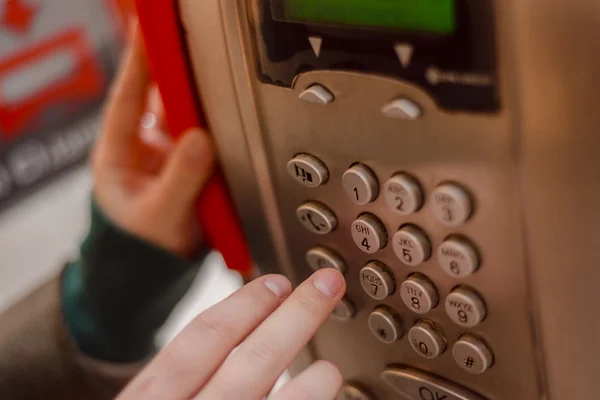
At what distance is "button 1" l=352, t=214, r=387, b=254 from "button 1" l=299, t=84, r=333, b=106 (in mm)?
51

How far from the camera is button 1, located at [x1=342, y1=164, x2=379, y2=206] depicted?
246 mm

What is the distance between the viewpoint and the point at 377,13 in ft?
0.70

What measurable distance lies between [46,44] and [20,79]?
0.05 metres

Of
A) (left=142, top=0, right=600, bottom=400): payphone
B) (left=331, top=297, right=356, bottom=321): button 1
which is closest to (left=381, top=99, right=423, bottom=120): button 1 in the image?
(left=142, top=0, right=600, bottom=400): payphone

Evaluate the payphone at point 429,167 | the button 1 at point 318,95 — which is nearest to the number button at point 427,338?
the payphone at point 429,167

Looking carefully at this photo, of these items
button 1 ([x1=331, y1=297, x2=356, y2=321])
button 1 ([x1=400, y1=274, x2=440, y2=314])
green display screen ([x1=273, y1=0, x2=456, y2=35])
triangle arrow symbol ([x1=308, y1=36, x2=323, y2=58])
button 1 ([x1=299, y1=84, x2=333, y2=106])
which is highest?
green display screen ([x1=273, y1=0, x2=456, y2=35])

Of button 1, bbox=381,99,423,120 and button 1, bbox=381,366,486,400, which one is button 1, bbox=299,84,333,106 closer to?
button 1, bbox=381,99,423,120

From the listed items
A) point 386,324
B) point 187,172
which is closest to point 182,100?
point 187,172

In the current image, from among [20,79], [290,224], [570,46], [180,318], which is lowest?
[180,318]

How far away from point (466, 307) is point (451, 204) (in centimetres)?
5

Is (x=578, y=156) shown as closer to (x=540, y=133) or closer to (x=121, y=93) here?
(x=540, y=133)

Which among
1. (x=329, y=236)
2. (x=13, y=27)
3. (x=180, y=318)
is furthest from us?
(x=13, y=27)

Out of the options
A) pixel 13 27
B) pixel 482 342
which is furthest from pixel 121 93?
pixel 13 27

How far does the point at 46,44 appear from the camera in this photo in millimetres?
792
